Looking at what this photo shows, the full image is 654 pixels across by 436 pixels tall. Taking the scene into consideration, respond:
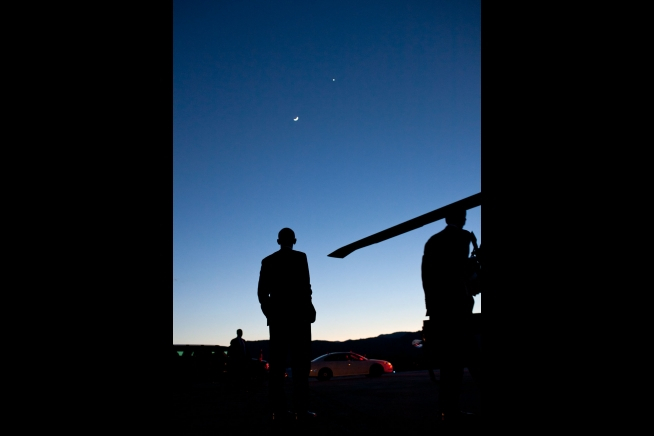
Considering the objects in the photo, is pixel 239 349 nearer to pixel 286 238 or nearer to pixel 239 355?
pixel 239 355

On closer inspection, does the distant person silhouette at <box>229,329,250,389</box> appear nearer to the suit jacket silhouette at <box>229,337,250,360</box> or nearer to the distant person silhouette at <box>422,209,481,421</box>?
the suit jacket silhouette at <box>229,337,250,360</box>

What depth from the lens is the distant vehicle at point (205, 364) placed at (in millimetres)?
18750

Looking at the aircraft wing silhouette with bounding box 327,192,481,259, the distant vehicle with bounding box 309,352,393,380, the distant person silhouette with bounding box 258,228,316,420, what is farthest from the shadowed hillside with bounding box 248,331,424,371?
the aircraft wing silhouette with bounding box 327,192,481,259

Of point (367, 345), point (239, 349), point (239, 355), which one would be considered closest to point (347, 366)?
point (239, 349)

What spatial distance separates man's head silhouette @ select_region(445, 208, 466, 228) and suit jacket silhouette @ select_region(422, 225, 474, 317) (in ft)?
0.24

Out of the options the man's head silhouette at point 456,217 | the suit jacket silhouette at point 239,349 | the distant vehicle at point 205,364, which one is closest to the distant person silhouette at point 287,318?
the man's head silhouette at point 456,217

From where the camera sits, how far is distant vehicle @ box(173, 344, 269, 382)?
1875cm
